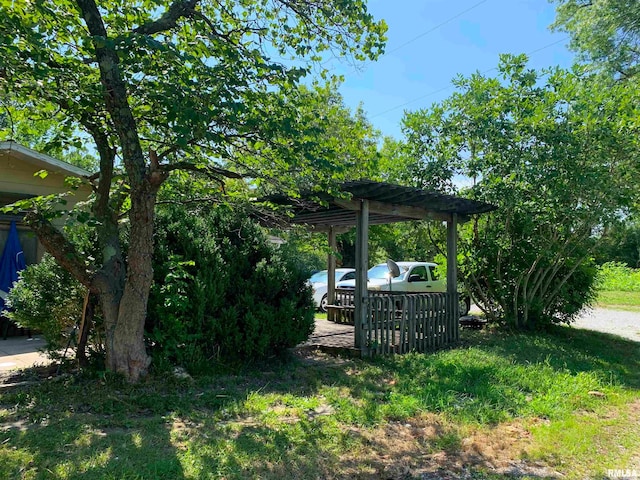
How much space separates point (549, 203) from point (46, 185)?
8.75 metres

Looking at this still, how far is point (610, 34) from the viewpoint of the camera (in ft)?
41.6

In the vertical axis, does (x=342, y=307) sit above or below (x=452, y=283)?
below

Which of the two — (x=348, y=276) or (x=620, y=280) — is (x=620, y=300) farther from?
(x=348, y=276)

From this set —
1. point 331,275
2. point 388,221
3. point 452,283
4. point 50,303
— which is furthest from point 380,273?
point 50,303

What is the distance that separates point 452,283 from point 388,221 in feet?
5.69

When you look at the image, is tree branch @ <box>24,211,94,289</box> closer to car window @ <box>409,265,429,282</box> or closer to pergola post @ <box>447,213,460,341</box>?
pergola post @ <box>447,213,460,341</box>

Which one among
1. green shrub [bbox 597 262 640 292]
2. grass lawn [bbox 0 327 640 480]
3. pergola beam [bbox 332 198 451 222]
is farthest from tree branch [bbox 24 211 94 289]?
green shrub [bbox 597 262 640 292]

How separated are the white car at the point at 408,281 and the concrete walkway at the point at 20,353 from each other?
7.03 metres

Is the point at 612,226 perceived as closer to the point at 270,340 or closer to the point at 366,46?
the point at 366,46

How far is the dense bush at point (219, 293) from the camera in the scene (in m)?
5.13

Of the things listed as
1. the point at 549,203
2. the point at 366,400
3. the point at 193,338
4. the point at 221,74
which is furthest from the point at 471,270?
the point at 221,74

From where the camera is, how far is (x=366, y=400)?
482 centimetres

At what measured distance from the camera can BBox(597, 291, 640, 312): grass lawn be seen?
18.0 meters

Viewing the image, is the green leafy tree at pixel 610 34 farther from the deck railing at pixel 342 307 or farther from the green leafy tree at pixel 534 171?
the deck railing at pixel 342 307
